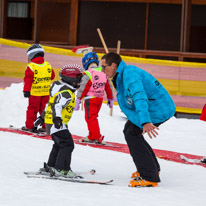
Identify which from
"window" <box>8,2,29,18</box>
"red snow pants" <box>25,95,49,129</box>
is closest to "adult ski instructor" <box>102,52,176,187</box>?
"red snow pants" <box>25,95,49,129</box>

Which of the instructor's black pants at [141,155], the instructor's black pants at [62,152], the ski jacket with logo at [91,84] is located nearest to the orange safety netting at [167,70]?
the ski jacket with logo at [91,84]

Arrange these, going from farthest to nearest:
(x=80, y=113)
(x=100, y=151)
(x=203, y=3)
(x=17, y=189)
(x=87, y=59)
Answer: (x=203, y=3) → (x=80, y=113) → (x=87, y=59) → (x=100, y=151) → (x=17, y=189)

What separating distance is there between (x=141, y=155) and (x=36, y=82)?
398 cm

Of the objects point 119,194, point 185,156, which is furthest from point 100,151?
point 119,194

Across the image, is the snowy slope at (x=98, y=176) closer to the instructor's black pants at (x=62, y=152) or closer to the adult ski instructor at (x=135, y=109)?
the adult ski instructor at (x=135, y=109)

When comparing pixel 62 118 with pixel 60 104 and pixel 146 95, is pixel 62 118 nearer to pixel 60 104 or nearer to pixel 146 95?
pixel 60 104

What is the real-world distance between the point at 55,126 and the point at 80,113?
5.93 metres

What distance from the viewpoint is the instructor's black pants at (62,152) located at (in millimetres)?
5945

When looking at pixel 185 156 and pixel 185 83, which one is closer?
pixel 185 156

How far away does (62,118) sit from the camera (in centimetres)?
606

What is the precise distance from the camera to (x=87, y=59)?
9.11 metres

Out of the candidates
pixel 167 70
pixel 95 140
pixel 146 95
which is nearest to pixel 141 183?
pixel 146 95

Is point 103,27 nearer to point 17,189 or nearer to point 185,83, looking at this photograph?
point 185,83

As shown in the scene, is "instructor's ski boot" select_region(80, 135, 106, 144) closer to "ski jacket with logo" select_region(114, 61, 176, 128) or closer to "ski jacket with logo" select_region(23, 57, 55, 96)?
"ski jacket with logo" select_region(23, 57, 55, 96)
